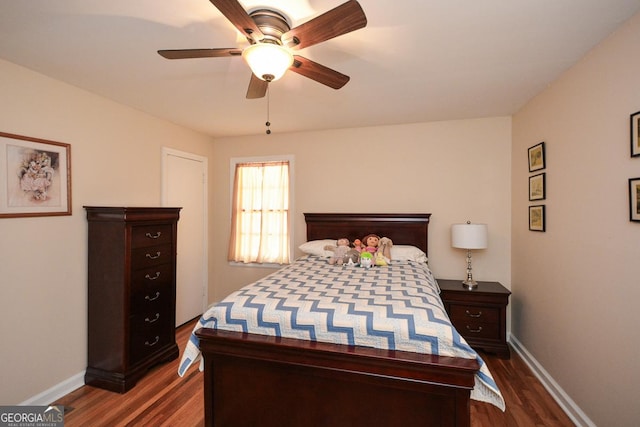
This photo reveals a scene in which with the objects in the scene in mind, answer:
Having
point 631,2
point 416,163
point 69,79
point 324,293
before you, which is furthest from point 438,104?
point 69,79

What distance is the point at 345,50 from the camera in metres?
1.89

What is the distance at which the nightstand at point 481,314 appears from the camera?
285cm

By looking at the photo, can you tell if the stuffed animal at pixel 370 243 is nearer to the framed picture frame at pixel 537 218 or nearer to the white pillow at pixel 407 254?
the white pillow at pixel 407 254

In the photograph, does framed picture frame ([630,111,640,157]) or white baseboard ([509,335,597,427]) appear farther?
white baseboard ([509,335,597,427])

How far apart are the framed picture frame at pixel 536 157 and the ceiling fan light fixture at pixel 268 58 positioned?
229cm

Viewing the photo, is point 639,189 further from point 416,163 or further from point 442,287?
point 416,163

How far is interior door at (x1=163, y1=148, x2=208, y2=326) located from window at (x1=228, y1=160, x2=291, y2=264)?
1.33ft

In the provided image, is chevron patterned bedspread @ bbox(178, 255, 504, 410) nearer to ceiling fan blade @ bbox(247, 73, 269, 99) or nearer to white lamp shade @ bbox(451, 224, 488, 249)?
white lamp shade @ bbox(451, 224, 488, 249)

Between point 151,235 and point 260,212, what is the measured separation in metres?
1.54

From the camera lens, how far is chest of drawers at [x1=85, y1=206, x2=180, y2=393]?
239cm

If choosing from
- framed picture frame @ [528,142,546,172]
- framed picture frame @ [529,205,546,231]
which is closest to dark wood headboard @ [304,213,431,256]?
framed picture frame @ [529,205,546,231]

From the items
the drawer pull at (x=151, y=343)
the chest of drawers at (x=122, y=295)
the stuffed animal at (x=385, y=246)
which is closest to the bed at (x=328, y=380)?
the chest of drawers at (x=122, y=295)

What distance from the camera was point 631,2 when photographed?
4.78ft

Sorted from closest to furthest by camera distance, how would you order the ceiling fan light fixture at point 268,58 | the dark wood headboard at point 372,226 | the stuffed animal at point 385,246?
the ceiling fan light fixture at point 268,58 < the stuffed animal at point 385,246 < the dark wood headboard at point 372,226
